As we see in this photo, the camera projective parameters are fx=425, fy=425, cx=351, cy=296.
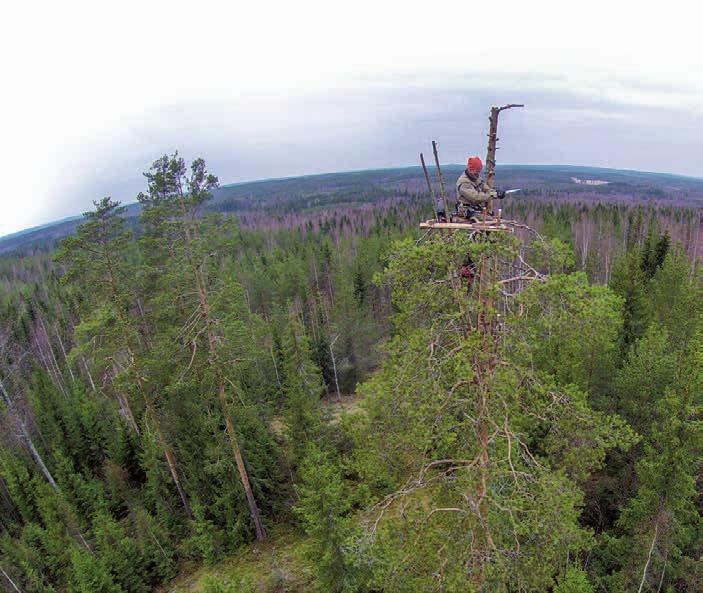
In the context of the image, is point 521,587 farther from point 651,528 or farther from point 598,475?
point 598,475

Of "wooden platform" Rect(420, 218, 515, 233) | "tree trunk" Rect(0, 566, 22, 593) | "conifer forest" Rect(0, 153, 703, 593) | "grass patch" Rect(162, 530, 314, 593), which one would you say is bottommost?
"tree trunk" Rect(0, 566, 22, 593)

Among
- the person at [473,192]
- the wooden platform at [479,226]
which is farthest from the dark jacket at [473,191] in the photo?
the wooden platform at [479,226]

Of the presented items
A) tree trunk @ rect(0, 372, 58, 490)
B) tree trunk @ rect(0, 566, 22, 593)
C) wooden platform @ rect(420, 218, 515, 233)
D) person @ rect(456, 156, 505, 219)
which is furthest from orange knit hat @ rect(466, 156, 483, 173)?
tree trunk @ rect(0, 372, 58, 490)

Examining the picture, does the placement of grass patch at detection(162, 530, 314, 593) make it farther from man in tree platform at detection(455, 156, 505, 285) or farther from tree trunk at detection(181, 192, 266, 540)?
man in tree platform at detection(455, 156, 505, 285)

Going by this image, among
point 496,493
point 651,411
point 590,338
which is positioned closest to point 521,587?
point 496,493

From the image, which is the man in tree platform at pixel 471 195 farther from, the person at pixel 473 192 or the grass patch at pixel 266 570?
the grass patch at pixel 266 570

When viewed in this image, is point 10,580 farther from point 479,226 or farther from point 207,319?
point 479,226

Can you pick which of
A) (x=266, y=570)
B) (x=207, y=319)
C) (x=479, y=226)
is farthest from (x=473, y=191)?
(x=266, y=570)
